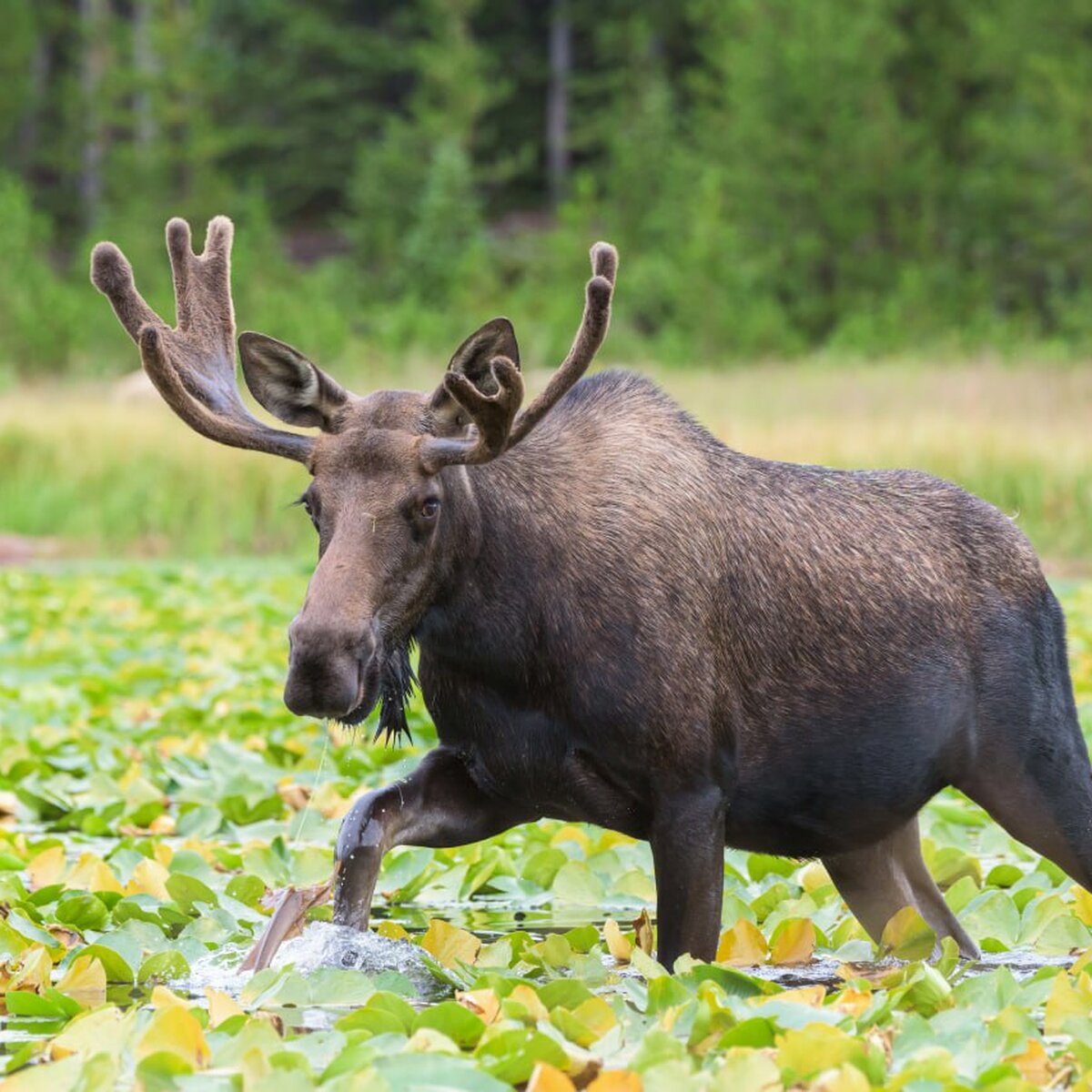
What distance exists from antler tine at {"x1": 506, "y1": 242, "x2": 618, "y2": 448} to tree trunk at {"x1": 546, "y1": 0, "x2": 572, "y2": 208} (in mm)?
42061

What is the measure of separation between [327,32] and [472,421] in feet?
145

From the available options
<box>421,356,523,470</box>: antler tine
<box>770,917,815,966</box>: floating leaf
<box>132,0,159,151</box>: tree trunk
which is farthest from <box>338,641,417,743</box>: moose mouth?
<box>132,0,159,151</box>: tree trunk

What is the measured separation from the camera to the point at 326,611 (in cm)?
450

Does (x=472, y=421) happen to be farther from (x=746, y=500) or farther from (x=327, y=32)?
(x=327, y=32)

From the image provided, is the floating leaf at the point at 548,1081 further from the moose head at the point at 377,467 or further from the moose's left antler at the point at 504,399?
the moose's left antler at the point at 504,399

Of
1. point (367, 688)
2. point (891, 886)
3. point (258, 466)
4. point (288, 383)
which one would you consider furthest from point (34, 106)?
point (367, 688)

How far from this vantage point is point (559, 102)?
47719mm

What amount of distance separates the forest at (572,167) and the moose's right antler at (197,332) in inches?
877

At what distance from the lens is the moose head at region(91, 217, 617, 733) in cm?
451

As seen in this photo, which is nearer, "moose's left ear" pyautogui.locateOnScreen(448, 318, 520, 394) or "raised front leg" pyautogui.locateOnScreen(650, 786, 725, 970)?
"raised front leg" pyautogui.locateOnScreen(650, 786, 725, 970)

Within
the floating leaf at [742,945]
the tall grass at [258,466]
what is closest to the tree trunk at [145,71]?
the tall grass at [258,466]

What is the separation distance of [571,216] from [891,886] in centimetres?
3192

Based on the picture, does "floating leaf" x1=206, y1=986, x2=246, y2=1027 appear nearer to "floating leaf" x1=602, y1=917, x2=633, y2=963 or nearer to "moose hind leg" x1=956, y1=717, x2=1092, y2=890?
"floating leaf" x1=602, y1=917, x2=633, y2=963

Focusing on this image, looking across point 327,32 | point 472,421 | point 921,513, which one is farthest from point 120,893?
point 327,32
